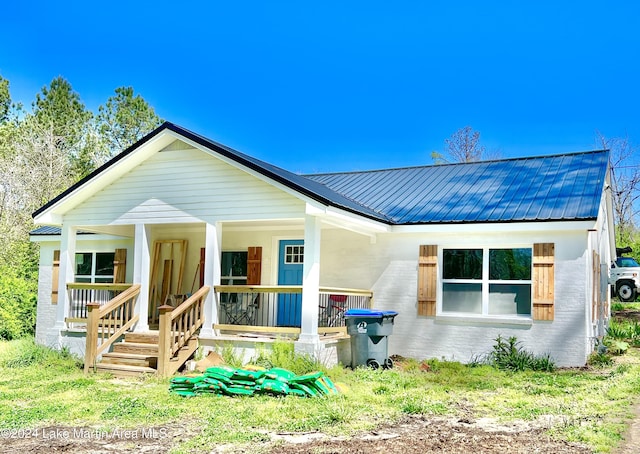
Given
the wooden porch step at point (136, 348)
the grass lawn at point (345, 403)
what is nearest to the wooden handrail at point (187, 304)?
the wooden porch step at point (136, 348)

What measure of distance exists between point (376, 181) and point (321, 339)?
6487 mm

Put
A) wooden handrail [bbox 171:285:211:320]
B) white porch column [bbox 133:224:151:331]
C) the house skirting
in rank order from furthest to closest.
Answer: white porch column [bbox 133:224:151:331], the house skirting, wooden handrail [bbox 171:285:211:320]

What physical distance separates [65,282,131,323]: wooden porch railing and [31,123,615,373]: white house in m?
0.05

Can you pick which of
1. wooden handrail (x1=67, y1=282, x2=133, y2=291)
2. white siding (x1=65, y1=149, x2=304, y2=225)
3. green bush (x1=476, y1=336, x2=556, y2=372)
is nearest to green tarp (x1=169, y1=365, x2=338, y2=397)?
white siding (x1=65, y1=149, x2=304, y2=225)

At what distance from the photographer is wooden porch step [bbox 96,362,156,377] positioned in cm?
1017

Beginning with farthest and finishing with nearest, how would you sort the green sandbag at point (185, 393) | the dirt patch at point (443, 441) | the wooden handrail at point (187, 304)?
the wooden handrail at point (187, 304), the green sandbag at point (185, 393), the dirt patch at point (443, 441)

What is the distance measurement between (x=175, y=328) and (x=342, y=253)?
4214 millimetres

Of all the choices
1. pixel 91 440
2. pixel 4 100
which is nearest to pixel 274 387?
pixel 91 440

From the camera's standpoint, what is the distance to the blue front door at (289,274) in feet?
44.6

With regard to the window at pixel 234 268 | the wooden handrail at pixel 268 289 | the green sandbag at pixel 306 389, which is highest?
the window at pixel 234 268

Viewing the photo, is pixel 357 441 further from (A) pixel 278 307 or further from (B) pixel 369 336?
(A) pixel 278 307

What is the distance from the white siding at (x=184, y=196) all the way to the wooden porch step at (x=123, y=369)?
2892mm

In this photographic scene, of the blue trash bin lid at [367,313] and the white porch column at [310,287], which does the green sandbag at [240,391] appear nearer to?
the white porch column at [310,287]

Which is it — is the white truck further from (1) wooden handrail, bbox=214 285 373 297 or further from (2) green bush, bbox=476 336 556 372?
(1) wooden handrail, bbox=214 285 373 297
